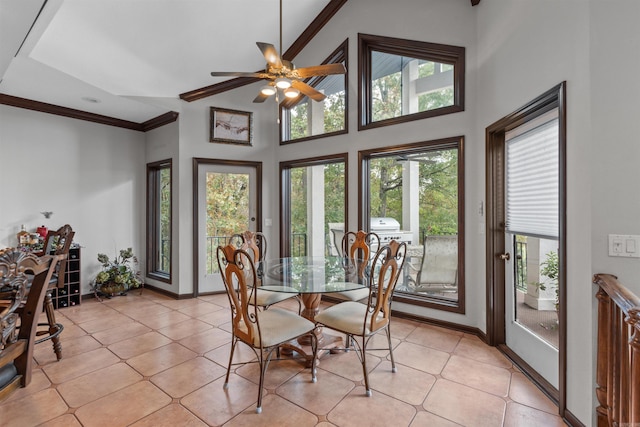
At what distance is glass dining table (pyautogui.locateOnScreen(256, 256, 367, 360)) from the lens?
7.44 ft

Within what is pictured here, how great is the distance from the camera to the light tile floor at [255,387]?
6.25 ft

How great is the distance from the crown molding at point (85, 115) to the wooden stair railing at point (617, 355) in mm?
5009

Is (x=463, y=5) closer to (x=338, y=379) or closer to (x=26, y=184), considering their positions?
(x=338, y=379)

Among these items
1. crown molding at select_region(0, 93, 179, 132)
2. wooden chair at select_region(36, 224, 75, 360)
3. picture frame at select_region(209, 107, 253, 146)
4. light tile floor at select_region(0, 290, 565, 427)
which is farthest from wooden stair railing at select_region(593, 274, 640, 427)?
crown molding at select_region(0, 93, 179, 132)

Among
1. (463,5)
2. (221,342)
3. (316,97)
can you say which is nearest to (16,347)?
(221,342)

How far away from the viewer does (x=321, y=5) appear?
4.10 m

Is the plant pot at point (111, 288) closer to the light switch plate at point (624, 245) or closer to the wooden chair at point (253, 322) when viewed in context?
the wooden chair at point (253, 322)

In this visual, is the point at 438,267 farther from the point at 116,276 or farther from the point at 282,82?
the point at 116,276

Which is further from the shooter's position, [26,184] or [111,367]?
[26,184]

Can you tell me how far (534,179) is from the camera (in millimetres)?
2381

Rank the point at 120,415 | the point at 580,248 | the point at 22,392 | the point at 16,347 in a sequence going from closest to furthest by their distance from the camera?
the point at 16,347 < the point at 580,248 < the point at 120,415 < the point at 22,392

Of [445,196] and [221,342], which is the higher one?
[445,196]

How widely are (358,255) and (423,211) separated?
37.2 inches

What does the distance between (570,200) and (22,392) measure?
3.93 m
